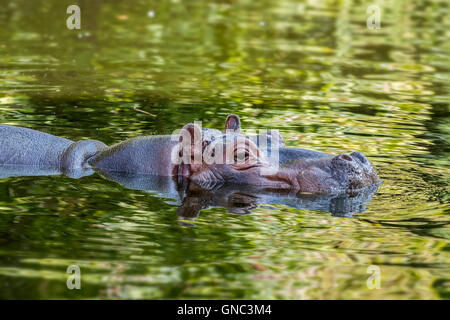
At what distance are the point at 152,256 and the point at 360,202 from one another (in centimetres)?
225

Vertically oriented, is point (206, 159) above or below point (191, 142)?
below

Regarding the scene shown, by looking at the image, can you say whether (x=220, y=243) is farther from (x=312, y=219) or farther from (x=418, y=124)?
(x=418, y=124)

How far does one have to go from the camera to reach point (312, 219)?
6.90m

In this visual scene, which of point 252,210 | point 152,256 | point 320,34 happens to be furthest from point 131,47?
point 152,256

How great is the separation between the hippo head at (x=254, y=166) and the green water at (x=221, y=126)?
1.22 feet

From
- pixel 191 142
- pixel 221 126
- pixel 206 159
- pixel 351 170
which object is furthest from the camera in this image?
pixel 221 126

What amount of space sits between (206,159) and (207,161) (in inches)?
0.8

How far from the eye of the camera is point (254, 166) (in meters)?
7.78

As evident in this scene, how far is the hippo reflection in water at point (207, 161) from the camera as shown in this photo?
7.54m

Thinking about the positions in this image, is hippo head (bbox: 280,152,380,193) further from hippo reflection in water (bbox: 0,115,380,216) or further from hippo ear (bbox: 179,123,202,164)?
hippo ear (bbox: 179,123,202,164)

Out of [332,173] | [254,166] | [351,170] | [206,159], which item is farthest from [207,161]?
[351,170]

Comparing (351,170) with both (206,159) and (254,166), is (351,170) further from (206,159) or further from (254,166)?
(206,159)

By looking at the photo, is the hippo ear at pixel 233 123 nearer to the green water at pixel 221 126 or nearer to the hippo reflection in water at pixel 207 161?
the hippo reflection in water at pixel 207 161

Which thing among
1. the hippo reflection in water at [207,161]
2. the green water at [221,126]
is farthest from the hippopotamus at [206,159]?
the green water at [221,126]
